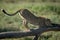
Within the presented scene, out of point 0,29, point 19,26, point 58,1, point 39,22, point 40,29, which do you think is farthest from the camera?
point 58,1

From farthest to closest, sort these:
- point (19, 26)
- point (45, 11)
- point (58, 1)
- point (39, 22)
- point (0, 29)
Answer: point (58, 1)
point (45, 11)
point (19, 26)
point (0, 29)
point (39, 22)

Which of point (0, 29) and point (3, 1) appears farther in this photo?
point (3, 1)

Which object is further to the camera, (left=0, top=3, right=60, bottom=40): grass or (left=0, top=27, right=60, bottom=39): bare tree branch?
(left=0, top=3, right=60, bottom=40): grass

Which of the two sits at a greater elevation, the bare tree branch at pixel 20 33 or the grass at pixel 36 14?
the bare tree branch at pixel 20 33

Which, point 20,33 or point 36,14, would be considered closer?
point 20,33

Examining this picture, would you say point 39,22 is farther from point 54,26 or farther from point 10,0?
point 10,0

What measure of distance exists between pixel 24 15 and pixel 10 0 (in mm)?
9483

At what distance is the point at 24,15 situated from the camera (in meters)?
5.29

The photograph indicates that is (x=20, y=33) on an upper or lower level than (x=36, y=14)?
upper

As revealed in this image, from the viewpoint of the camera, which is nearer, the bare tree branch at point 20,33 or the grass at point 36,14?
the bare tree branch at point 20,33

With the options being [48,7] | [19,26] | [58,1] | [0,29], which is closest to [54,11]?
[48,7]

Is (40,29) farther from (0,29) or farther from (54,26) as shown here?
(0,29)

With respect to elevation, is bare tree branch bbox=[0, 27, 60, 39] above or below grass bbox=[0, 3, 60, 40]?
above

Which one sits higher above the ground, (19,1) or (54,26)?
(54,26)
